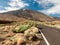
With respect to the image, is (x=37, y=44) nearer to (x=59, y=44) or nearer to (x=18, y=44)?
(x=59, y=44)

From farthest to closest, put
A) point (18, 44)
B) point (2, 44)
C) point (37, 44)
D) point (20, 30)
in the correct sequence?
point (20, 30), point (37, 44), point (2, 44), point (18, 44)

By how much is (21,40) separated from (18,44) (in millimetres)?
348

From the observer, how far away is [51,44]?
1445cm

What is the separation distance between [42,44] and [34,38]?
331 cm

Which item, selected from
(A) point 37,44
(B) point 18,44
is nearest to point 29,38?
(A) point 37,44

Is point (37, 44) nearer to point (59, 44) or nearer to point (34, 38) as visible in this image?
point (59, 44)

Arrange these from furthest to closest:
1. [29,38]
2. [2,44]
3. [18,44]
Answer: [29,38] < [2,44] < [18,44]

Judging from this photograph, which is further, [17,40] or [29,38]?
[29,38]

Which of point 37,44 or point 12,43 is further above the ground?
point 12,43

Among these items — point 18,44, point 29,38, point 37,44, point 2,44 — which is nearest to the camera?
point 18,44

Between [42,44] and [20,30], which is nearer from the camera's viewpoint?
[42,44]

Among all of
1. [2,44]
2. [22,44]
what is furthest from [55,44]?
[2,44]

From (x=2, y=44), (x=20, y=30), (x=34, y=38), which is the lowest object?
(x=20, y=30)

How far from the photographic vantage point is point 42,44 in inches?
578
